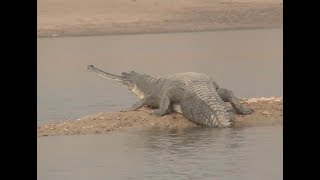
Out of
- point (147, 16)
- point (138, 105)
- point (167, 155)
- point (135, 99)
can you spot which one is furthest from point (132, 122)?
point (147, 16)

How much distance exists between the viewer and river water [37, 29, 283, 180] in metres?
9.88

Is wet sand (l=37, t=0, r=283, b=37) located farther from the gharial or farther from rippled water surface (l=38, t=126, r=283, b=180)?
rippled water surface (l=38, t=126, r=283, b=180)

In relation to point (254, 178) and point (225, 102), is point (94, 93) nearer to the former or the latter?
point (225, 102)

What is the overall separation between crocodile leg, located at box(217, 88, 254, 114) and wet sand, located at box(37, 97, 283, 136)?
0.12 m

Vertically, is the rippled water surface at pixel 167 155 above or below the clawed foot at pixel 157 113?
below

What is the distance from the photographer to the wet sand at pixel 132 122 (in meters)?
11.9

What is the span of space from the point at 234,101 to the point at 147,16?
12010mm

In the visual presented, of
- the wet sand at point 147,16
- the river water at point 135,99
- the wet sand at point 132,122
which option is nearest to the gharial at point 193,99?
the wet sand at point 132,122

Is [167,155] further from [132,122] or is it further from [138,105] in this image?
[138,105]

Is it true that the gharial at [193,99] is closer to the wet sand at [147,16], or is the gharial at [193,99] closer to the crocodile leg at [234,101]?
the crocodile leg at [234,101]

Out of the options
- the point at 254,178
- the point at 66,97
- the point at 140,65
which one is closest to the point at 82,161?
the point at 254,178

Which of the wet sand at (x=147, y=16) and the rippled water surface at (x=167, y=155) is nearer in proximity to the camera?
the rippled water surface at (x=167, y=155)

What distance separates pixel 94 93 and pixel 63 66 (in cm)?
489

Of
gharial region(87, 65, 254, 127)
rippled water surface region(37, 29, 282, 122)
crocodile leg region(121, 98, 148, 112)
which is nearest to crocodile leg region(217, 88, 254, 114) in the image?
gharial region(87, 65, 254, 127)
